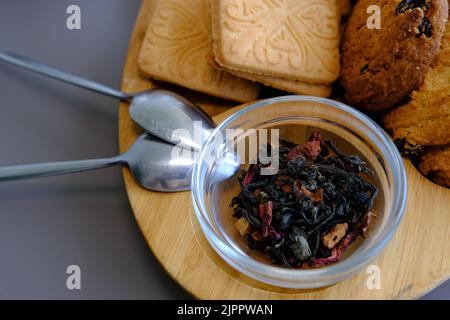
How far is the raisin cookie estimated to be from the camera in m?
1.17

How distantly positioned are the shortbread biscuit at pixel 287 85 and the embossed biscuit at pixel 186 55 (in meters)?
0.04

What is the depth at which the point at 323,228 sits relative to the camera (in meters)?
1.13

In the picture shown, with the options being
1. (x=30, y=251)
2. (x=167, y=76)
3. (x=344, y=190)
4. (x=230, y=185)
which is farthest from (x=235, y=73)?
(x=30, y=251)

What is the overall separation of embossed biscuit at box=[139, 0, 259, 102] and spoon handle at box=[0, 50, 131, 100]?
0.37 feet

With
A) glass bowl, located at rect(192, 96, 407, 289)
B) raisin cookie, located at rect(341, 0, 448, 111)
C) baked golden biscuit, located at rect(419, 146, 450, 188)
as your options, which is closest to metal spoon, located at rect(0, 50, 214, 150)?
glass bowl, located at rect(192, 96, 407, 289)

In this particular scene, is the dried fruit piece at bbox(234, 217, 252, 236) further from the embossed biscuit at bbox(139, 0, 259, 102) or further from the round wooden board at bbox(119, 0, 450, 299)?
the embossed biscuit at bbox(139, 0, 259, 102)

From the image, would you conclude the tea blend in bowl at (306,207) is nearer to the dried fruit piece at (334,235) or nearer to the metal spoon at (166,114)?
the dried fruit piece at (334,235)

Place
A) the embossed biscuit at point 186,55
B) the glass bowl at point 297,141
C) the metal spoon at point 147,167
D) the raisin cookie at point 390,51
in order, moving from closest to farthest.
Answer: the glass bowl at point 297,141 < the raisin cookie at point 390,51 < the metal spoon at point 147,167 < the embossed biscuit at point 186,55

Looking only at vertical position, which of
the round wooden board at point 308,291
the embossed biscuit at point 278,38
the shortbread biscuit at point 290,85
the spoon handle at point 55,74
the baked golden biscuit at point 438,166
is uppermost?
the embossed biscuit at point 278,38

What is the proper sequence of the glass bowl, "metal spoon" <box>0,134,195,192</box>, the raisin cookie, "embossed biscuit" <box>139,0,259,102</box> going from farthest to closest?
"embossed biscuit" <box>139,0,259,102</box>
"metal spoon" <box>0,134,195,192</box>
the raisin cookie
the glass bowl

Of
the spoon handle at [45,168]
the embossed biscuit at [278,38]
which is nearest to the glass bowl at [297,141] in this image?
the embossed biscuit at [278,38]

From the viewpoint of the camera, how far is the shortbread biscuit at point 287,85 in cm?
136

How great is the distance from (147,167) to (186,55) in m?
0.32
